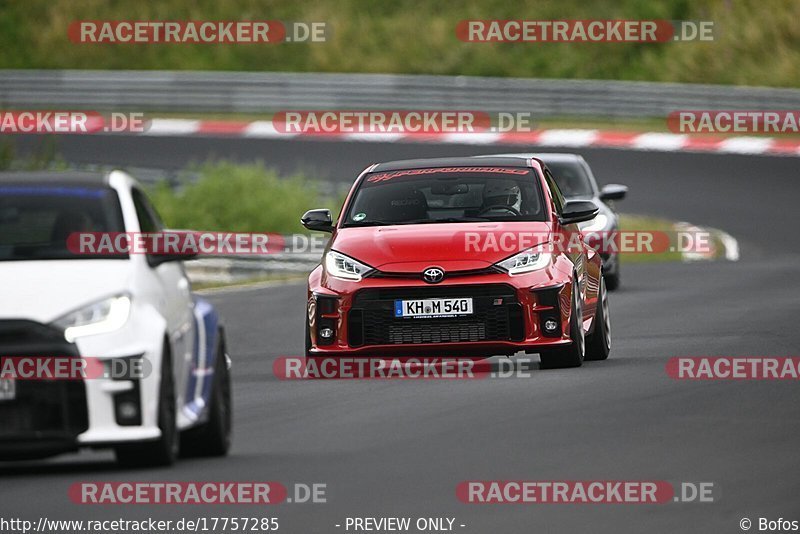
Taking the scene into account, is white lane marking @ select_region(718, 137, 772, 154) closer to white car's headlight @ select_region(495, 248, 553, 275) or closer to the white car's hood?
white car's headlight @ select_region(495, 248, 553, 275)

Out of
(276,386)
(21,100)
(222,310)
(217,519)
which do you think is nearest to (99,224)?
(217,519)

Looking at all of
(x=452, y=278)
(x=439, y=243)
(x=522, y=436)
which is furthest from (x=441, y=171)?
(x=522, y=436)

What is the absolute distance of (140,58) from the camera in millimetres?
52688

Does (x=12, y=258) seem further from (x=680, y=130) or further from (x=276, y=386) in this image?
(x=680, y=130)

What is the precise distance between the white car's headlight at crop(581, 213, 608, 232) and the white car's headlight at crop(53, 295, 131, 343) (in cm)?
1313

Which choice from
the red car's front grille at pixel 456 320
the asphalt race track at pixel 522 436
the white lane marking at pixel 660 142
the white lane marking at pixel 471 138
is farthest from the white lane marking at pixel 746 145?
the red car's front grille at pixel 456 320

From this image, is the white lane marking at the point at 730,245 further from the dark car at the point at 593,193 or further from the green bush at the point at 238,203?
the dark car at the point at 593,193

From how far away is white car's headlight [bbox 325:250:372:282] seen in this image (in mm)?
14680

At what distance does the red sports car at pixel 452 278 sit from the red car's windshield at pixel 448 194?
0.01m

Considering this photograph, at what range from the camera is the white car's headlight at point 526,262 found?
14562mm

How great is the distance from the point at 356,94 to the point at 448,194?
92.7 feet

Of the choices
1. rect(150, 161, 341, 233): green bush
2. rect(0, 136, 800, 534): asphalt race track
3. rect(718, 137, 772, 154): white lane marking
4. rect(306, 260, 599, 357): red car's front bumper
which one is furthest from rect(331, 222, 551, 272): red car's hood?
rect(718, 137, 772, 154): white lane marking

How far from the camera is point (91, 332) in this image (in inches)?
378

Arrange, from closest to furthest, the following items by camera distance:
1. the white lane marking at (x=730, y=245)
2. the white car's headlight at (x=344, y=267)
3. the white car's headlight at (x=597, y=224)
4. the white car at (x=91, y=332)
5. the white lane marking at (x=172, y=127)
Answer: the white car at (x=91, y=332) < the white car's headlight at (x=344, y=267) < the white car's headlight at (x=597, y=224) < the white lane marking at (x=730, y=245) < the white lane marking at (x=172, y=127)
